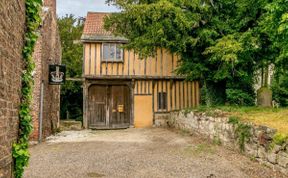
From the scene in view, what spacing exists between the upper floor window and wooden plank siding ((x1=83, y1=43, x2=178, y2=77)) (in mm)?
189

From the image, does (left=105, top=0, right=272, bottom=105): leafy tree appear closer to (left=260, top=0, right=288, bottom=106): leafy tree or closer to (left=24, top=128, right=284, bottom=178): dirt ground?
(left=260, top=0, right=288, bottom=106): leafy tree

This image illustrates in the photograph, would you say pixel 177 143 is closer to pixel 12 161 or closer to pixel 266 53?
pixel 266 53

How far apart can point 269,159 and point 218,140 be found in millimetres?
3132

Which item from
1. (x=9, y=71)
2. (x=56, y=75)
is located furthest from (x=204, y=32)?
(x=9, y=71)

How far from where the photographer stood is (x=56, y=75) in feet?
44.8

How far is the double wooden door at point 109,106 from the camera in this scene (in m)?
18.5

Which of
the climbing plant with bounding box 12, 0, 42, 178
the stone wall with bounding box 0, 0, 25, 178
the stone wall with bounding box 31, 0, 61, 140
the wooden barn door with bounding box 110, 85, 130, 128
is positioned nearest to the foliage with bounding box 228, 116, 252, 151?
the climbing plant with bounding box 12, 0, 42, 178

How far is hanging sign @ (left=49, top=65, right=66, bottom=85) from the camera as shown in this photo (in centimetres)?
1359

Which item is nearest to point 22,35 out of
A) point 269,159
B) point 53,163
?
point 53,163

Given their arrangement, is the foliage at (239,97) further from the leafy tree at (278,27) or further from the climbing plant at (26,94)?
the climbing plant at (26,94)

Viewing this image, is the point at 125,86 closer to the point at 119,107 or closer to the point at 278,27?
the point at 119,107

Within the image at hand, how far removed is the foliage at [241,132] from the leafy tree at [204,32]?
253 cm

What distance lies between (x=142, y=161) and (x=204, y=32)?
5.84 meters

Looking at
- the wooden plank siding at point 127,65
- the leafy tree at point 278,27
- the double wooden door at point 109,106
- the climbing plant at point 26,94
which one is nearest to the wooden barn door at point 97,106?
the double wooden door at point 109,106
